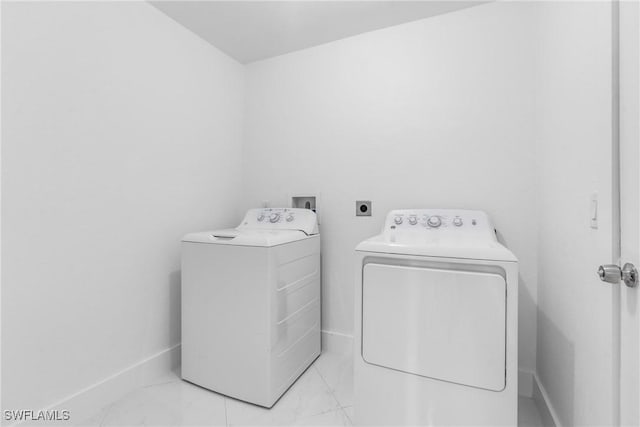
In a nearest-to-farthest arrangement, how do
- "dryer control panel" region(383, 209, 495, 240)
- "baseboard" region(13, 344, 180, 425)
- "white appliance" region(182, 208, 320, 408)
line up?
1. "baseboard" region(13, 344, 180, 425)
2. "white appliance" region(182, 208, 320, 408)
3. "dryer control panel" region(383, 209, 495, 240)

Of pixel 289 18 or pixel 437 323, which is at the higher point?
pixel 289 18

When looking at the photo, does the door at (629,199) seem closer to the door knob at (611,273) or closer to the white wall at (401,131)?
the door knob at (611,273)

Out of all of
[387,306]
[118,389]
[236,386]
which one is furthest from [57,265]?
[387,306]

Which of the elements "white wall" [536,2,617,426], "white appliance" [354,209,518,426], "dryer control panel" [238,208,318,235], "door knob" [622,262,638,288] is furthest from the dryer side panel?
"dryer control panel" [238,208,318,235]

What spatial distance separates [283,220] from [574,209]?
1.47 metres

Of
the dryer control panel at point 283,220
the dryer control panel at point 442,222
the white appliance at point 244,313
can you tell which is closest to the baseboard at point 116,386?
the white appliance at point 244,313

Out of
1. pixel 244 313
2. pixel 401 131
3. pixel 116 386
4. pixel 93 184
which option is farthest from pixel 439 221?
pixel 116 386

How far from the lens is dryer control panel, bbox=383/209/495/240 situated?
1.54 m

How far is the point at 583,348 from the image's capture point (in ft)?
3.26

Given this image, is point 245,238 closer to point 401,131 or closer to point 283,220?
point 283,220

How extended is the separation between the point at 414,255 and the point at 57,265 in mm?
1521

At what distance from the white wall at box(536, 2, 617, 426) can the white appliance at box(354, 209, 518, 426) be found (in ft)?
0.69

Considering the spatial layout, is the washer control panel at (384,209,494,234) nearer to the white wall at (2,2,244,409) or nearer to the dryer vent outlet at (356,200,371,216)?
the dryer vent outlet at (356,200,371,216)

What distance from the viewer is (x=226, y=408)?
4.74ft
